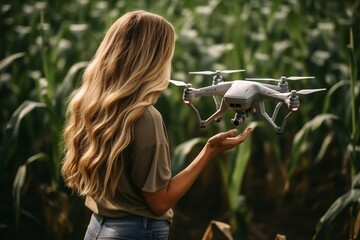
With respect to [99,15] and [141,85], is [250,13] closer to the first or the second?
[99,15]

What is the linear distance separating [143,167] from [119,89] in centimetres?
18

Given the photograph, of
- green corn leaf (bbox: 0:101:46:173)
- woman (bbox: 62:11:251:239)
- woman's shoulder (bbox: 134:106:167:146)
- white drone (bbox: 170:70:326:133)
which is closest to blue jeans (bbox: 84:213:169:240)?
woman (bbox: 62:11:251:239)

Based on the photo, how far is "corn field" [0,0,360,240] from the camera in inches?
125

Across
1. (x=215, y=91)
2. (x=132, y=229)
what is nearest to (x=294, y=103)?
(x=215, y=91)

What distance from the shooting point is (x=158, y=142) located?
1.52 metres

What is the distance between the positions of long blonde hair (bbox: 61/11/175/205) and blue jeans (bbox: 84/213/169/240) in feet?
0.17

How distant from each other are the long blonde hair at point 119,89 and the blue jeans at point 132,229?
0.05 meters

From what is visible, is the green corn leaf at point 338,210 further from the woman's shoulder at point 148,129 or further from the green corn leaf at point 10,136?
the green corn leaf at point 10,136

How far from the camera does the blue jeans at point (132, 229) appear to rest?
156 cm

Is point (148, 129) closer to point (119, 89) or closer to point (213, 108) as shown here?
point (119, 89)

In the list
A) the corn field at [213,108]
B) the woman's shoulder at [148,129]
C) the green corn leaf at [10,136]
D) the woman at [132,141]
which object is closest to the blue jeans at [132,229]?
the woman at [132,141]

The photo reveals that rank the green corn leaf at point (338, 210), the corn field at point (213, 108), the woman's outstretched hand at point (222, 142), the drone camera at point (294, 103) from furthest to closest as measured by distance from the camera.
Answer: the corn field at point (213, 108) → the green corn leaf at point (338, 210) → the woman's outstretched hand at point (222, 142) → the drone camera at point (294, 103)

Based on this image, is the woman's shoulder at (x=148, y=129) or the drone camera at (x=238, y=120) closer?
the drone camera at (x=238, y=120)

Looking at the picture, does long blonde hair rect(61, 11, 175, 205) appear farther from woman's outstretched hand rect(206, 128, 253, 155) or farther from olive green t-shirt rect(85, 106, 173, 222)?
woman's outstretched hand rect(206, 128, 253, 155)
